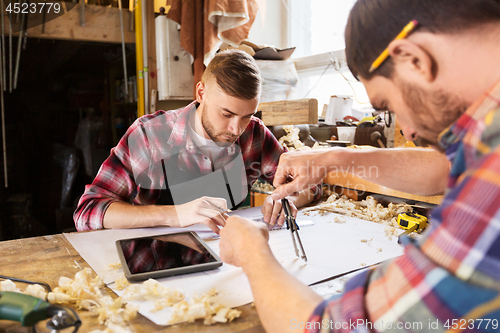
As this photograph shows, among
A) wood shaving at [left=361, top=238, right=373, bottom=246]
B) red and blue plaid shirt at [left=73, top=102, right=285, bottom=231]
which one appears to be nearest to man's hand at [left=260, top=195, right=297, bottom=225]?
wood shaving at [left=361, top=238, right=373, bottom=246]

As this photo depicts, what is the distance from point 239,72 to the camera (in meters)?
1.35

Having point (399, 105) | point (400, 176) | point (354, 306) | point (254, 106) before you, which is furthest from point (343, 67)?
point (354, 306)

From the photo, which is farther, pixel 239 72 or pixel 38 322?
→ pixel 239 72

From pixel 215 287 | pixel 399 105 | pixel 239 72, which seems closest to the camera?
pixel 399 105

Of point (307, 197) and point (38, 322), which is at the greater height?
point (38, 322)

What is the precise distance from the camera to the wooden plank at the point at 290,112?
1.69 meters

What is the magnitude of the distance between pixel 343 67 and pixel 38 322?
2226 mm

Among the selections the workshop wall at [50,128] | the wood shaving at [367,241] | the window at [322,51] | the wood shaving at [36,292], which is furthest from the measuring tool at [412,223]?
the workshop wall at [50,128]

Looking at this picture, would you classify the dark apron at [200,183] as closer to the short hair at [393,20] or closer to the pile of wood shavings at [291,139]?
the pile of wood shavings at [291,139]

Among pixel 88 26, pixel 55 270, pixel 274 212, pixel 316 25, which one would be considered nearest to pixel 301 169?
pixel 274 212

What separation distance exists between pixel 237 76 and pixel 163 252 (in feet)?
2.40

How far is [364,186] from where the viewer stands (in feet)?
4.79

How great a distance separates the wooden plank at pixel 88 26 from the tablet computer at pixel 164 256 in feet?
6.25

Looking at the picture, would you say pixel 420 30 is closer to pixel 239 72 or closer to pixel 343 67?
pixel 239 72
